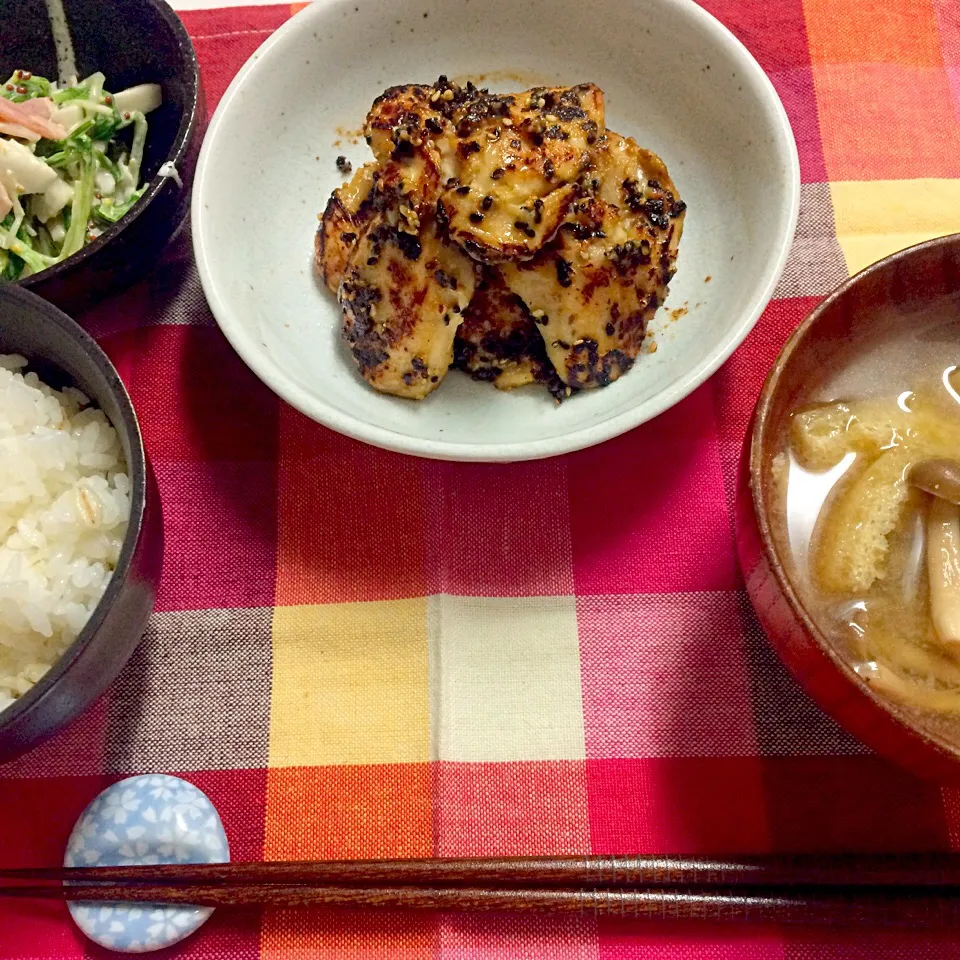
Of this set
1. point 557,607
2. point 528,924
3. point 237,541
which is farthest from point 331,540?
point 528,924

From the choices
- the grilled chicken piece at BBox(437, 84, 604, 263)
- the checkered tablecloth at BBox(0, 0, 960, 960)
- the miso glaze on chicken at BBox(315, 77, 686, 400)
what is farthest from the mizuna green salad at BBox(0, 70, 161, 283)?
the grilled chicken piece at BBox(437, 84, 604, 263)

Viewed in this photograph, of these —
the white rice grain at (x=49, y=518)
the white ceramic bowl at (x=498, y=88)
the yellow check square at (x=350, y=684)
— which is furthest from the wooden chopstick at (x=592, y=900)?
the white ceramic bowl at (x=498, y=88)

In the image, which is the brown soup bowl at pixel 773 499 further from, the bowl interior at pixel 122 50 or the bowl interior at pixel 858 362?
the bowl interior at pixel 122 50

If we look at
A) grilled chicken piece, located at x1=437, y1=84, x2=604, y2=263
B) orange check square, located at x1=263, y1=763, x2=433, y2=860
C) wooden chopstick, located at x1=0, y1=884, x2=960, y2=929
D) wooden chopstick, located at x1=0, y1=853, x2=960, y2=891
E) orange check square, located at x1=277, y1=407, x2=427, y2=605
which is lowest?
orange check square, located at x1=263, y1=763, x2=433, y2=860

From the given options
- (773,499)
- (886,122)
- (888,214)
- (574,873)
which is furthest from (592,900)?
(886,122)

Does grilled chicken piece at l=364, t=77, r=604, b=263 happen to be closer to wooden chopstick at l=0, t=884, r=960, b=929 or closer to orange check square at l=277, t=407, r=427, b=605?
orange check square at l=277, t=407, r=427, b=605

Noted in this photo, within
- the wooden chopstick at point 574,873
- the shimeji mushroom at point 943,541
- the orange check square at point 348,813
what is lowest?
the orange check square at point 348,813
